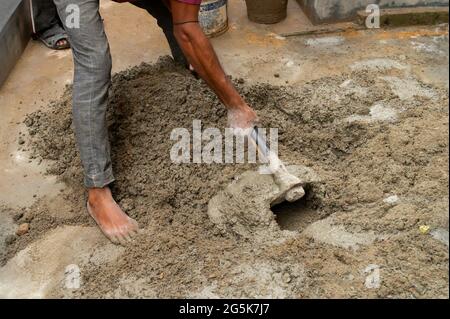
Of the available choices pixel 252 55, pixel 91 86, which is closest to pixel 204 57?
pixel 91 86

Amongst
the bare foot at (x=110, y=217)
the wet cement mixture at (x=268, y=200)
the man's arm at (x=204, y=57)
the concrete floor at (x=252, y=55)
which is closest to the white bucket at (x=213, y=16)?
the concrete floor at (x=252, y=55)

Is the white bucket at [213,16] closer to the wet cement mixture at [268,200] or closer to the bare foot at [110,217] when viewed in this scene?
the wet cement mixture at [268,200]

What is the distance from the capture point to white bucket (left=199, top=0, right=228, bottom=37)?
4250mm

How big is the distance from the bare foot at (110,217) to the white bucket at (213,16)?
1929 mm

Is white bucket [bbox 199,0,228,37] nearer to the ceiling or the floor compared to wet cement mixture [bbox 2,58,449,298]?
nearer to the ceiling

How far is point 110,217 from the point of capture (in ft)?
8.85

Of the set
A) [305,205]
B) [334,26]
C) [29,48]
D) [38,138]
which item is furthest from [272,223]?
[29,48]

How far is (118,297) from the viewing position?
2.39 m

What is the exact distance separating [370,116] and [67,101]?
1.89m

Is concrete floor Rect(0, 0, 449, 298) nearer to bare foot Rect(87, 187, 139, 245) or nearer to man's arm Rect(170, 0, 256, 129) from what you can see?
bare foot Rect(87, 187, 139, 245)

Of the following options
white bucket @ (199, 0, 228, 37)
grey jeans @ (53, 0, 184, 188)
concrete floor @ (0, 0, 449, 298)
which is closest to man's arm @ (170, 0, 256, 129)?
grey jeans @ (53, 0, 184, 188)

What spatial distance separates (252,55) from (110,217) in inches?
74.7

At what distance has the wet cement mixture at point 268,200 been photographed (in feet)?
7.82

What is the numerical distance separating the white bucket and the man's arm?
172cm
